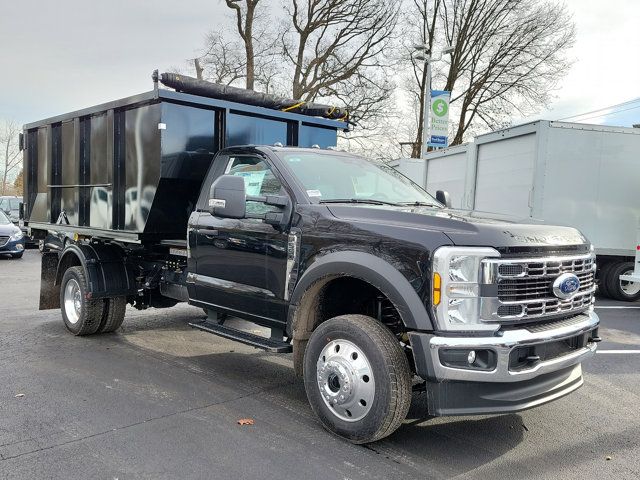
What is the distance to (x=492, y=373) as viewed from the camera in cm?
332

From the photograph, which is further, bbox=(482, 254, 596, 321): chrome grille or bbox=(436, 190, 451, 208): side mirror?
bbox=(436, 190, 451, 208): side mirror

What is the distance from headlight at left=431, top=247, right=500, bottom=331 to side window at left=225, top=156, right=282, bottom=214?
1627mm

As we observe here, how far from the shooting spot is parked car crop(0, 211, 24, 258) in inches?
617

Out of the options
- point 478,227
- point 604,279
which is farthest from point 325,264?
point 604,279

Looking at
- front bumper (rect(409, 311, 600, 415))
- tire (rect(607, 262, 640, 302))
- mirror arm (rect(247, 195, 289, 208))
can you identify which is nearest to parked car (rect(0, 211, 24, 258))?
mirror arm (rect(247, 195, 289, 208))

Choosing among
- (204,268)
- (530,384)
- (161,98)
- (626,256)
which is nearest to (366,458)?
(530,384)

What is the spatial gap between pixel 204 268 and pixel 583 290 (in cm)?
320

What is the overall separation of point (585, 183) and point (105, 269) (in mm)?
8584

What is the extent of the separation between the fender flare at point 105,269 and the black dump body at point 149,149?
25cm

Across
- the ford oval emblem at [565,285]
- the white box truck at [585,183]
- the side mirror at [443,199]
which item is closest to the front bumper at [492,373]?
the ford oval emblem at [565,285]

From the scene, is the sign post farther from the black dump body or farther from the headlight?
the headlight

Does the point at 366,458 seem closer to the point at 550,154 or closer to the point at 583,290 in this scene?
the point at 583,290

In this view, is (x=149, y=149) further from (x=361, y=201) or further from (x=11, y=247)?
(x=11, y=247)

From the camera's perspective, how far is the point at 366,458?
3619 mm
